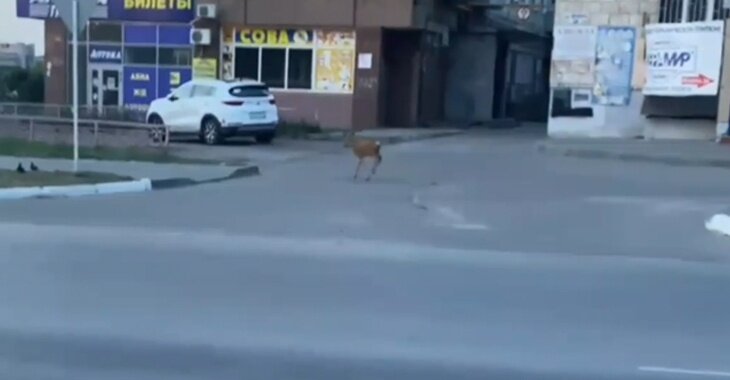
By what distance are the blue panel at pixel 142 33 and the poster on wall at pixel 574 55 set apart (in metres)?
14.4

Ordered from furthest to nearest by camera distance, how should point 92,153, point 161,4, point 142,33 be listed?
1. point 142,33
2. point 161,4
3. point 92,153

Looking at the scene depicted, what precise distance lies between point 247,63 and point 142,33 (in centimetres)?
417

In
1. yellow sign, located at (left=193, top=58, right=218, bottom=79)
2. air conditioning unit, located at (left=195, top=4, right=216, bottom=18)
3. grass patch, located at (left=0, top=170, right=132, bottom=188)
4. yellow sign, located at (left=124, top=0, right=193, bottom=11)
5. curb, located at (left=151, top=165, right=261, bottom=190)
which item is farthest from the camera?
yellow sign, located at (left=124, top=0, right=193, bottom=11)

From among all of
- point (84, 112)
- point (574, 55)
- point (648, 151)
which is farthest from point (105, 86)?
point (648, 151)

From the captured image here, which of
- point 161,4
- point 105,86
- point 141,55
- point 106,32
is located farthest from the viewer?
point 105,86

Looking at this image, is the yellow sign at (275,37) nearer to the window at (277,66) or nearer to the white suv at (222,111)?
the window at (277,66)

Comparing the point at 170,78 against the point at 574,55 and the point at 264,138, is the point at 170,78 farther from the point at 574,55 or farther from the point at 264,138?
the point at 574,55

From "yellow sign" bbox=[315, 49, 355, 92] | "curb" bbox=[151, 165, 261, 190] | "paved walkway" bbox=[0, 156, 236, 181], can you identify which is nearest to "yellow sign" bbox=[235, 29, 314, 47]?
"yellow sign" bbox=[315, 49, 355, 92]

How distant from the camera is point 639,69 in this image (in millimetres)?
37125

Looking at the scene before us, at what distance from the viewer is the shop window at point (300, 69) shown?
40.4 metres

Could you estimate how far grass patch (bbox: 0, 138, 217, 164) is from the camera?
23.3 metres

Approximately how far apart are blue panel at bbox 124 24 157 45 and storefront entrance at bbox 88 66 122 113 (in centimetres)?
134

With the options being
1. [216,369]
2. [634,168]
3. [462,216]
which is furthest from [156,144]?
[216,369]

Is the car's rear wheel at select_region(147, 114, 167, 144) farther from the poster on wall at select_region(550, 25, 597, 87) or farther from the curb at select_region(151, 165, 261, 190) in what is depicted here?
the poster on wall at select_region(550, 25, 597, 87)
